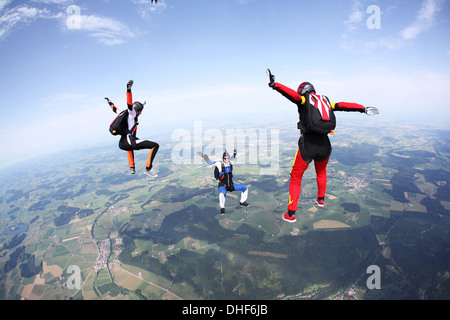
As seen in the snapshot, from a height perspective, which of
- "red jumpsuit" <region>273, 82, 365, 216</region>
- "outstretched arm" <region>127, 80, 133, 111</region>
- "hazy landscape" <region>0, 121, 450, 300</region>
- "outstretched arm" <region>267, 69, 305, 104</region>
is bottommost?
"hazy landscape" <region>0, 121, 450, 300</region>

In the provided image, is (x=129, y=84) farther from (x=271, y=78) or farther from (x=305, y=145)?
(x=305, y=145)

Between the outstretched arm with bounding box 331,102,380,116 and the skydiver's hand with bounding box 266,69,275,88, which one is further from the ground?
the skydiver's hand with bounding box 266,69,275,88

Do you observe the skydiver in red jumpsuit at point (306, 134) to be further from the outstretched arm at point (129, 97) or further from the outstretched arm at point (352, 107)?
the outstretched arm at point (129, 97)

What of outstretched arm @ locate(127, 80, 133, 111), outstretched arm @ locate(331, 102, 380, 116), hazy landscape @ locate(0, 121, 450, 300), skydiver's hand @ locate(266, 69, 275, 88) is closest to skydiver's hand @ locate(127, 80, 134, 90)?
outstretched arm @ locate(127, 80, 133, 111)

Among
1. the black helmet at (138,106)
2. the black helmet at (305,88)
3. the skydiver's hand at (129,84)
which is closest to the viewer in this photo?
the black helmet at (305,88)

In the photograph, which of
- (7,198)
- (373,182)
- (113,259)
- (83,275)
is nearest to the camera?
(83,275)

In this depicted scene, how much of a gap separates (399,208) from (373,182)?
15.9 m

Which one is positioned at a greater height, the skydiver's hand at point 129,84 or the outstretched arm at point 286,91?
the skydiver's hand at point 129,84

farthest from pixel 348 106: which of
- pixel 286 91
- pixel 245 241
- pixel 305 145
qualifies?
pixel 245 241

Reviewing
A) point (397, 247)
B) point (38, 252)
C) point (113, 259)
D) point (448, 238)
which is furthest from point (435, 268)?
point (38, 252)

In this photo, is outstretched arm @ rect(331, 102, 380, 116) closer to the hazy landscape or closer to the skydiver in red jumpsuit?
the skydiver in red jumpsuit

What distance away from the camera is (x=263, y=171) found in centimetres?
7906

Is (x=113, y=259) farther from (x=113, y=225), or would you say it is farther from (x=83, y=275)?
(x=113, y=225)

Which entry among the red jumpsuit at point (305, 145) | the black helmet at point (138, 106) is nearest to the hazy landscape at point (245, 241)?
the red jumpsuit at point (305, 145)
